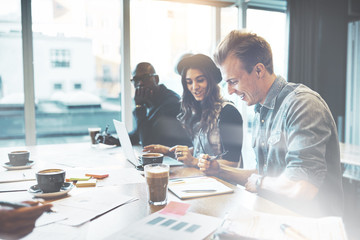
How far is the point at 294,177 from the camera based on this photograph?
3.70 ft

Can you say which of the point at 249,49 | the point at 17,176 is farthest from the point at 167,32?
the point at 17,176

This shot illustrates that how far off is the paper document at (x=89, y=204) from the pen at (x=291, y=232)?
49 cm

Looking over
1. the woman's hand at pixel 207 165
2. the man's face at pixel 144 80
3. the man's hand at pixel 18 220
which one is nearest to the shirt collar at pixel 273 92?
the woman's hand at pixel 207 165

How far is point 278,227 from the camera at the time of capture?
0.78 meters

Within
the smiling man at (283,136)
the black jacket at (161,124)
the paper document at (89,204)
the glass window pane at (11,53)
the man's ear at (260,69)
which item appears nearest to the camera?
the paper document at (89,204)

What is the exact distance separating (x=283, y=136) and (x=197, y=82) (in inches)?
37.6

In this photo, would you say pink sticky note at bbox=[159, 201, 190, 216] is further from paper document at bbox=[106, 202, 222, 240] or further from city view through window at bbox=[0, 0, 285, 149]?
city view through window at bbox=[0, 0, 285, 149]

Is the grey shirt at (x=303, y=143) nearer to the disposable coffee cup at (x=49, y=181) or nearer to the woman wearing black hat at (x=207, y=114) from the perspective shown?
the woman wearing black hat at (x=207, y=114)

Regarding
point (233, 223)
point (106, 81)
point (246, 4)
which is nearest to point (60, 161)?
point (233, 223)

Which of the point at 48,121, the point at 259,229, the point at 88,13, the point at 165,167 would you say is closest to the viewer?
the point at 259,229

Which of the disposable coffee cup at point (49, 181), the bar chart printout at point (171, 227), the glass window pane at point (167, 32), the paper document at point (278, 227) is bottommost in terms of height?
the bar chart printout at point (171, 227)

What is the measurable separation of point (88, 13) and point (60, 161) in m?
2.19

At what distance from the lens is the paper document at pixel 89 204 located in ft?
2.82

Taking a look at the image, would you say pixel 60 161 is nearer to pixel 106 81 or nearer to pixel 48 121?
pixel 106 81
